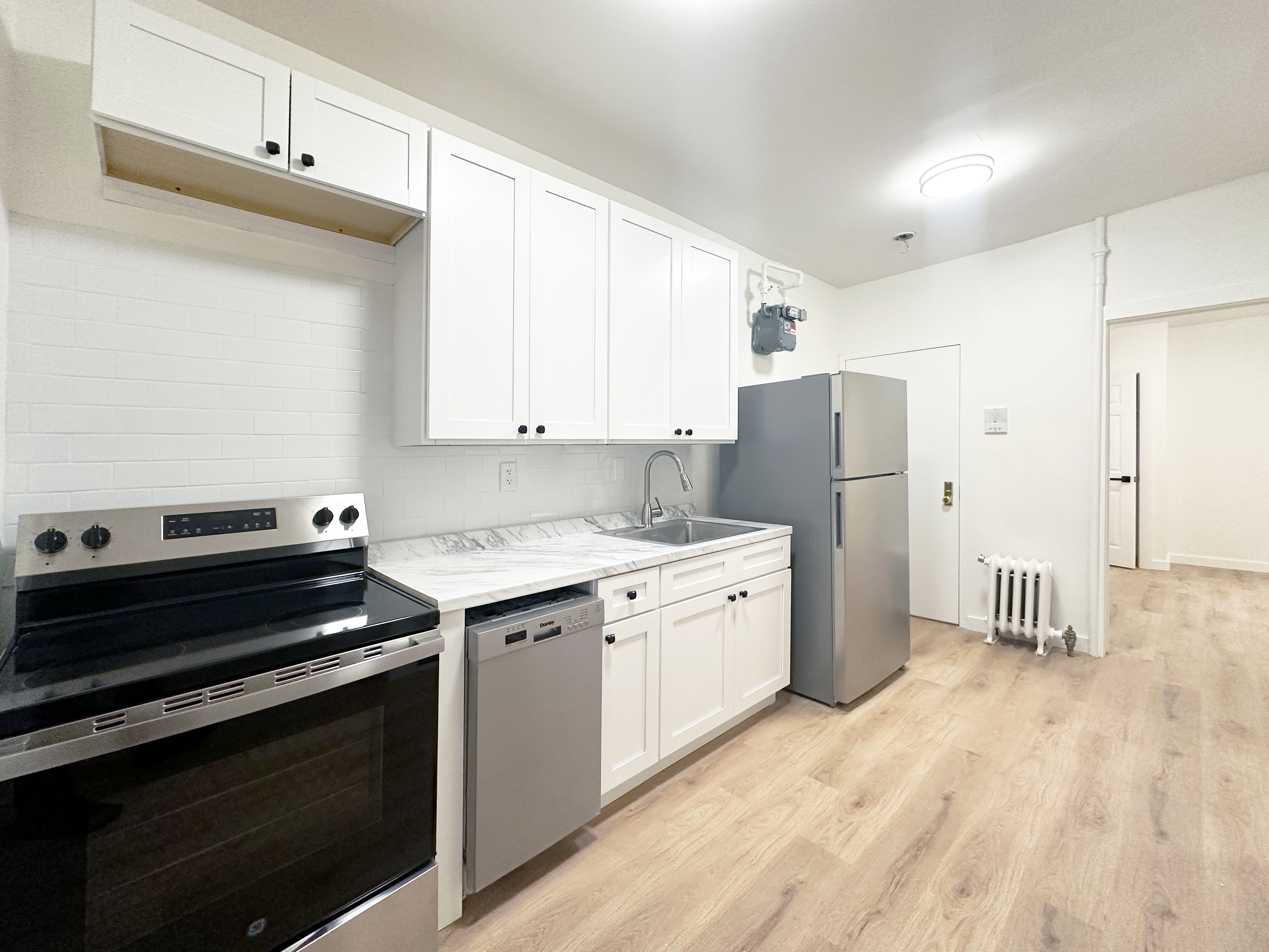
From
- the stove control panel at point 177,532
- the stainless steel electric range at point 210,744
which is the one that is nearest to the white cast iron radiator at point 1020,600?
the stainless steel electric range at point 210,744

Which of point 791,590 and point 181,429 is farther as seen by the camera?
point 791,590

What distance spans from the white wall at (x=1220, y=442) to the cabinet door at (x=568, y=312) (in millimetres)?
6665

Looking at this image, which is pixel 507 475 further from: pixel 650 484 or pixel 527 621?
pixel 527 621

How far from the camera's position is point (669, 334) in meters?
2.50

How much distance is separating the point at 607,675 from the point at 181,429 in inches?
59.1

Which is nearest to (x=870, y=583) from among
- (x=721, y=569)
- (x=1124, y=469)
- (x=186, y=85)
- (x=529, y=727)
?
(x=721, y=569)

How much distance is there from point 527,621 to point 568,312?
1189 mm

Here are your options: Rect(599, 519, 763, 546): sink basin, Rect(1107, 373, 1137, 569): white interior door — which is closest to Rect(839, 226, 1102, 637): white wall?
Rect(599, 519, 763, 546): sink basin

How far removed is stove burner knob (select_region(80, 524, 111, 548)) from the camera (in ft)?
4.16

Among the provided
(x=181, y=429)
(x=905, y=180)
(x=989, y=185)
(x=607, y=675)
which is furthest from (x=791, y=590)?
(x=181, y=429)

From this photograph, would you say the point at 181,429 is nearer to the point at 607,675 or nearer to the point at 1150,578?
the point at 607,675

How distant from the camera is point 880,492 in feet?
9.52

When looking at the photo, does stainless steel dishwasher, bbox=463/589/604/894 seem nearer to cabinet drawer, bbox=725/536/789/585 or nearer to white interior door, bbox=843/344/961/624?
cabinet drawer, bbox=725/536/789/585

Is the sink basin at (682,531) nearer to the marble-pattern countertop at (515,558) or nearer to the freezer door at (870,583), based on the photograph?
the marble-pattern countertop at (515,558)
